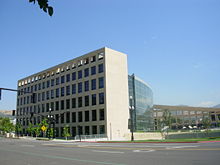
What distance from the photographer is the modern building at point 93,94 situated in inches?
2100

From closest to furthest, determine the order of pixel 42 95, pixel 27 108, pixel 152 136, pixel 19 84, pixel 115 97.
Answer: pixel 115 97
pixel 152 136
pixel 42 95
pixel 27 108
pixel 19 84

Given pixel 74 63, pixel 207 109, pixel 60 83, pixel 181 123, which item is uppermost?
pixel 74 63

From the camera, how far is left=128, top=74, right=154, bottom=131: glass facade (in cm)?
6047

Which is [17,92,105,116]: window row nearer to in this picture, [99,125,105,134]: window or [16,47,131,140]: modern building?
[16,47,131,140]: modern building

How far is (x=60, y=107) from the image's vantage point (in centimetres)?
6575

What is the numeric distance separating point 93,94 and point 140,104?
15.3m

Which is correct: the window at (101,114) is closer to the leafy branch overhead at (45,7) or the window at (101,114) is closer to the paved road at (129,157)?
the paved road at (129,157)

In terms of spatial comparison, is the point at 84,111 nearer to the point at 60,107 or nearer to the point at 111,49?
the point at 60,107

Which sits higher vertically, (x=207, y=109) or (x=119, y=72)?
(x=119, y=72)

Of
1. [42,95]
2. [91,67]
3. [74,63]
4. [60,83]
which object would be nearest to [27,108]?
[42,95]

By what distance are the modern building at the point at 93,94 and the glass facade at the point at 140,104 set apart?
25.3 inches

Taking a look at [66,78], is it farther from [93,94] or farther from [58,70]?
[93,94]

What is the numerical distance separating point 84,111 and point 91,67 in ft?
38.5

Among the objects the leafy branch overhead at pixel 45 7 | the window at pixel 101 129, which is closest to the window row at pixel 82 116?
the window at pixel 101 129
